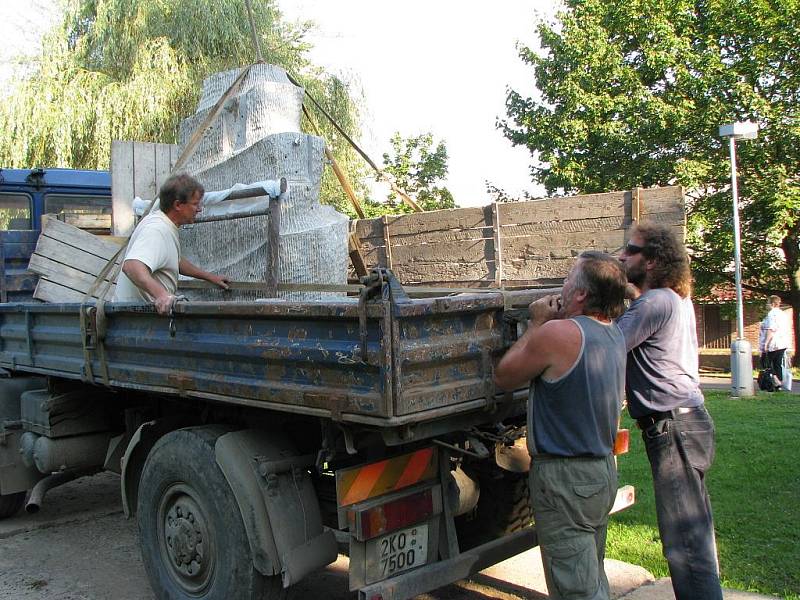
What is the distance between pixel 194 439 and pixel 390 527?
0.99 m

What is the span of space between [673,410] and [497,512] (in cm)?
119

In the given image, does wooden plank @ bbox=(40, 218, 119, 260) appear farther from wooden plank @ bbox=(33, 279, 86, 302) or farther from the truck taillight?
the truck taillight

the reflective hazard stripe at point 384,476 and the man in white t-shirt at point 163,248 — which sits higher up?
the man in white t-shirt at point 163,248

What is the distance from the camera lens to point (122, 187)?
6.45 meters

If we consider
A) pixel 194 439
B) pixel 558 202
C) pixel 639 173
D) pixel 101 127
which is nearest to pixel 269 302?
pixel 194 439

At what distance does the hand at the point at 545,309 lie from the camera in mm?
2893

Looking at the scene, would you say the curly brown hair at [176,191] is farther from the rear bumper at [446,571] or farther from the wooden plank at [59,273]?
the rear bumper at [446,571]

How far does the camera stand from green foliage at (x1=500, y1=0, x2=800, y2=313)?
57.2ft

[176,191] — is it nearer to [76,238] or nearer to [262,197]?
[262,197]

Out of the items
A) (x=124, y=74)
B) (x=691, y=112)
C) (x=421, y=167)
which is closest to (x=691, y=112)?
(x=691, y=112)

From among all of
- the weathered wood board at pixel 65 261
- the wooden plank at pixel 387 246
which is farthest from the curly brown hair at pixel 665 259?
the weathered wood board at pixel 65 261

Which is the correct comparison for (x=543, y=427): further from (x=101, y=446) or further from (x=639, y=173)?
(x=639, y=173)

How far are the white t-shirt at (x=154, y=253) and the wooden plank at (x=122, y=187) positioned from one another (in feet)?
7.24

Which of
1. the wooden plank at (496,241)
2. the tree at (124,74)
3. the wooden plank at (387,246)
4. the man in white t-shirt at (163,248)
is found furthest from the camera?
the tree at (124,74)
